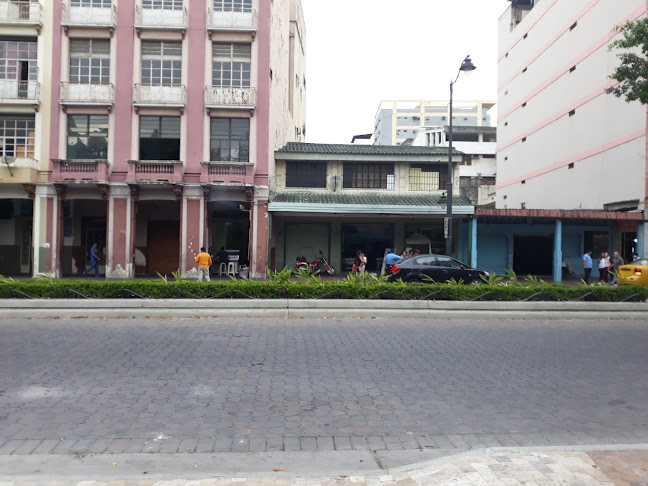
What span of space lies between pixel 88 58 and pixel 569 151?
2854 cm

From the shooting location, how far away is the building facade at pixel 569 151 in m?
26.6

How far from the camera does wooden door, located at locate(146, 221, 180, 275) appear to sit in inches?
1069

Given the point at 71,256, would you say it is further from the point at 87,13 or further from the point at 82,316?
the point at 82,316

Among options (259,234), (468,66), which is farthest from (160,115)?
(468,66)

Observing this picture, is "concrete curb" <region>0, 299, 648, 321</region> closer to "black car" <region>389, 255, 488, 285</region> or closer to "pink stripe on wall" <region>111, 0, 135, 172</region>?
"black car" <region>389, 255, 488, 285</region>

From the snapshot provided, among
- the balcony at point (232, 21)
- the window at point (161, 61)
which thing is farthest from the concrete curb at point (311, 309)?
the balcony at point (232, 21)

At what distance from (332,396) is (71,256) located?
24.0m

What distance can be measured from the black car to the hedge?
3.98 meters

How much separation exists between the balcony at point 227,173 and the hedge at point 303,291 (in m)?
11.3

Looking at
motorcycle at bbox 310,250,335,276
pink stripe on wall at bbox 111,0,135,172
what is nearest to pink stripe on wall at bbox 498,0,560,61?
motorcycle at bbox 310,250,335,276

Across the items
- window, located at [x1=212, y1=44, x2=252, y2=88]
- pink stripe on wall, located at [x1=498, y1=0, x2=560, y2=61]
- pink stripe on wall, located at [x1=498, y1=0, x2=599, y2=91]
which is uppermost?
pink stripe on wall, located at [x1=498, y1=0, x2=560, y2=61]

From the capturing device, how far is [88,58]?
24.9m

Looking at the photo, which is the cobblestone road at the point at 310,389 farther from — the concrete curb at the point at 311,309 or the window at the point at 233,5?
the window at the point at 233,5

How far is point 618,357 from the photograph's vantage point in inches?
342
